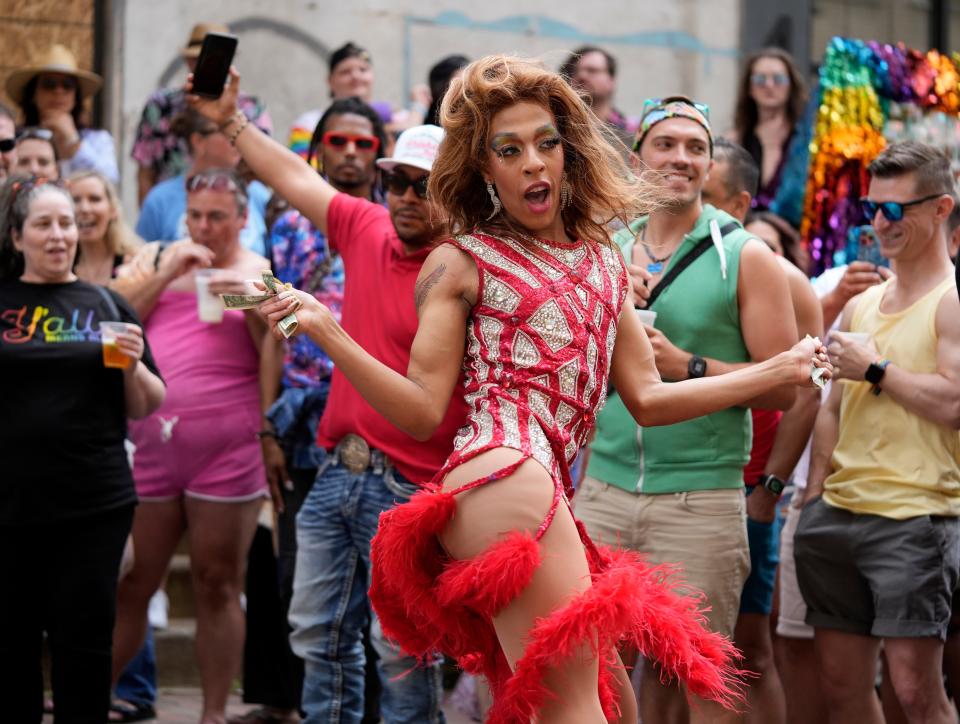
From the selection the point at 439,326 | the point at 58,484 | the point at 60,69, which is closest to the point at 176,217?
the point at 60,69

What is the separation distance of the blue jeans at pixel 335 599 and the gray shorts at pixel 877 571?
1.36 meters

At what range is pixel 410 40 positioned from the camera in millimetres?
10125

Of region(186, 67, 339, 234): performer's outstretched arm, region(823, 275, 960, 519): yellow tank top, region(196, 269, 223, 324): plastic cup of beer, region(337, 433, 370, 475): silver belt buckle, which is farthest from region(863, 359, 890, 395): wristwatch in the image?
region(196, 269, 223, 324): plastic cup of beer

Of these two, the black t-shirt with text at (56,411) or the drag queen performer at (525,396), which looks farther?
the black t-shirt with text at (56,411)

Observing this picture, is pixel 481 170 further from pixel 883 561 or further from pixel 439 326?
pixel 883 561

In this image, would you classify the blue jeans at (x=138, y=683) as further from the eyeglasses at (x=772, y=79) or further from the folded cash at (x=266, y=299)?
the eyeglasses at (x=772, y=79)

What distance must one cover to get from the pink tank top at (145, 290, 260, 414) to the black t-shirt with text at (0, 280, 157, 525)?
773 millimetres

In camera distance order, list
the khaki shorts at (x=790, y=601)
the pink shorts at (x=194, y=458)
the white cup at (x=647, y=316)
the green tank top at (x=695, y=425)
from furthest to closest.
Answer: the pink shorts at (x=194, y=458) → the khaki shorts at (x=790, y=601) → the green tank top at (x=695, y=425) → the white cup at (x=647, y=316)

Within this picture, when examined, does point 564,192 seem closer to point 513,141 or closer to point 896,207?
point 513,141

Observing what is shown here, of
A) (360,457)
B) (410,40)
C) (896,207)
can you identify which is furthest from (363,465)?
(410,40)

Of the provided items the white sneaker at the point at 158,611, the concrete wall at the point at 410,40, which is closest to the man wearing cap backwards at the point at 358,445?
the white sneaker at the point at 158,611

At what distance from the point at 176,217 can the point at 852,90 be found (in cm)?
339

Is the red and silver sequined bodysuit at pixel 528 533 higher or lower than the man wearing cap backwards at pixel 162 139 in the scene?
lower

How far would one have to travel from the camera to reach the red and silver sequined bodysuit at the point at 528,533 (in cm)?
→ 354
